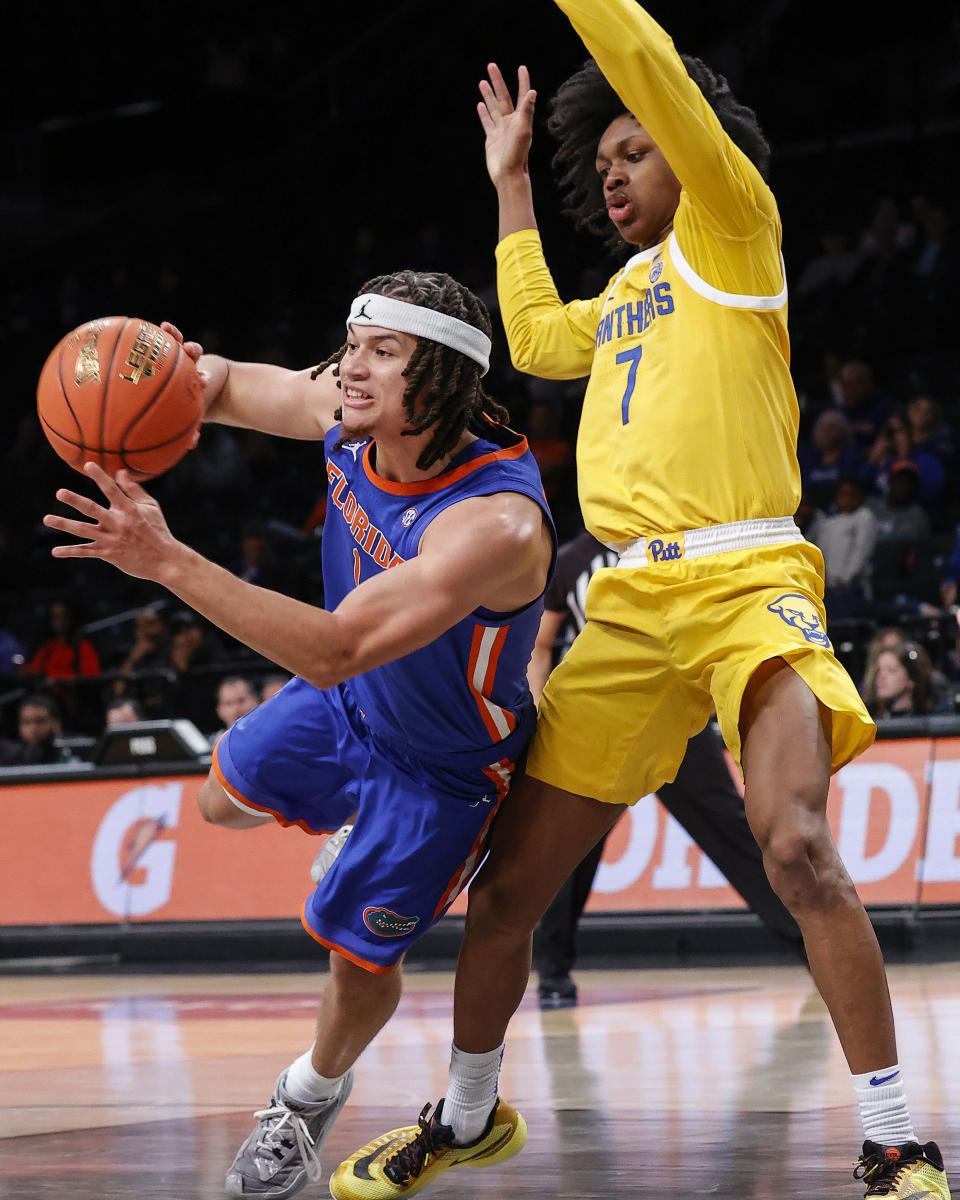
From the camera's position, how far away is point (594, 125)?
369 centimetres

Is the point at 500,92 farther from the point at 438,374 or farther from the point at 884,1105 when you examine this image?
the point at 884,1105

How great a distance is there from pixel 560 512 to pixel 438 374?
8.10 metres

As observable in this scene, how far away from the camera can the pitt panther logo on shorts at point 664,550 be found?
3203mm

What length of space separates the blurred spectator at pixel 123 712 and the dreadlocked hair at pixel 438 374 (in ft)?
20.8

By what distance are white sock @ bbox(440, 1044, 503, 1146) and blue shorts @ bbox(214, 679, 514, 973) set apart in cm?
27

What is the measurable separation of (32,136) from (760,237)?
55.7 ft

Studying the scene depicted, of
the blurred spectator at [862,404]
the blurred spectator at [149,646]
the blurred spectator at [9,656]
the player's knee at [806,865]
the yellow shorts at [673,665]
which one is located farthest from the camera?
the blurred spectator at [9,656]

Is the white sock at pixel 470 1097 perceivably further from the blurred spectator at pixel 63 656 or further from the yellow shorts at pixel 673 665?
the blurred spectator at pixel 63 656

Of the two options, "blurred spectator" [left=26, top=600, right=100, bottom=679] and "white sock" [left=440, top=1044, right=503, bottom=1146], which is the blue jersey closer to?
"white sock" [left=440, top=1044, right=503, bottom=1146]

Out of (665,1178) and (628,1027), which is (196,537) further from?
(665,1178)

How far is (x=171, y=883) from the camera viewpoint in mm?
8156

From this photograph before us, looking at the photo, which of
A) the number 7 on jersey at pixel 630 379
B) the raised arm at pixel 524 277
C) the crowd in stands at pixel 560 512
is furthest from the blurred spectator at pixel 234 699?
the number 7 on jersey at pixel 630 379

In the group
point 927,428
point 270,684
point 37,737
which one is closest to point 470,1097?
point 270,684

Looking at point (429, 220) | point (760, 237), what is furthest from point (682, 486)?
point (429, 220)
